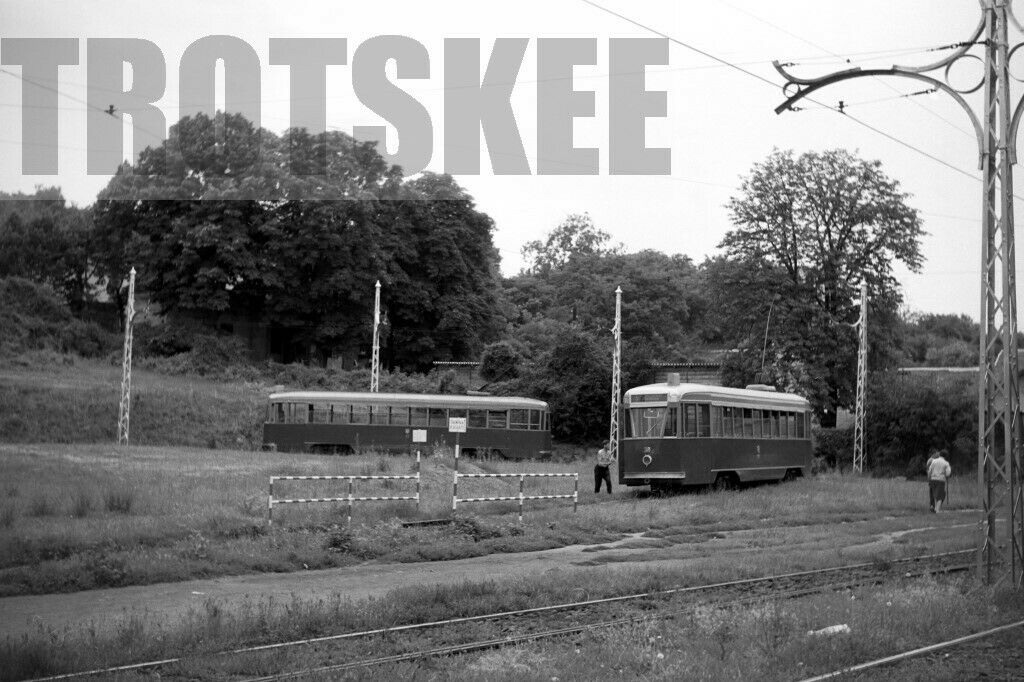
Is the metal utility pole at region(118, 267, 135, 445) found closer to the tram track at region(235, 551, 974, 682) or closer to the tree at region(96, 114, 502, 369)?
the tree at region(96, 114, 502, 369)

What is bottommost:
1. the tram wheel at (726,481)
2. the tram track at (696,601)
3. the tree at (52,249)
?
the tram wheel at (726,481)

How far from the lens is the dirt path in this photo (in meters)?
13.5

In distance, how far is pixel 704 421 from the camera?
105 feet

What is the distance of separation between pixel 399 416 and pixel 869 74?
32671 mm

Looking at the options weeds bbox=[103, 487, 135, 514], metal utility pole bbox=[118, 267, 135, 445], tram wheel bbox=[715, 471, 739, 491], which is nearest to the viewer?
weeds bbox=[103, 487, 135, 514]

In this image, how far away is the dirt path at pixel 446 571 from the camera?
13461 millimetres

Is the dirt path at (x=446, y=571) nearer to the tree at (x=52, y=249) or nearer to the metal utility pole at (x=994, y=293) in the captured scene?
the metal utility pole at (x=994, y=293)

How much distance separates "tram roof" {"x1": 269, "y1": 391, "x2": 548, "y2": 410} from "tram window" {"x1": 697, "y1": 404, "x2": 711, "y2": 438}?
1759 centimetres

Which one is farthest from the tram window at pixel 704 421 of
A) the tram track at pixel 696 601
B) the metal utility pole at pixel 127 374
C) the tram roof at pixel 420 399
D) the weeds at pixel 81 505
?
the metal utility pole at pixel 127 374

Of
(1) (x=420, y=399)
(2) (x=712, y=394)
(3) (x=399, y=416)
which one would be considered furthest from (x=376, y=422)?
(2) (x=712, y=394)

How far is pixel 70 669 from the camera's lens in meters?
9.89

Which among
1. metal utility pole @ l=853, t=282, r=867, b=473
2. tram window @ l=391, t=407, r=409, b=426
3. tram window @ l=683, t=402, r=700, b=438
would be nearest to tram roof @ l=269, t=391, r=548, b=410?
tram window @ l=391, t=407, r=409, b=426

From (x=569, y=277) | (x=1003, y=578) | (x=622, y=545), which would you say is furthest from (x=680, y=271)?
(x=1003, y=578)

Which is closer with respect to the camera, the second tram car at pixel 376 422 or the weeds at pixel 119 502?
the weeds at pixel 119 502
